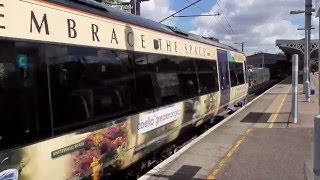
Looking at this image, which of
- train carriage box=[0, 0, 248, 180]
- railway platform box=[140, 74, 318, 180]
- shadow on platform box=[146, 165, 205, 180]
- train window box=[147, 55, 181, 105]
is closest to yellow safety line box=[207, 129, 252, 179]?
railway platform box=[140, 74, 318, 180]

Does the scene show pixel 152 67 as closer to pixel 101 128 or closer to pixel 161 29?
pixel 161 29

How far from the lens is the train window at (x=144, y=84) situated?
7.83 meters

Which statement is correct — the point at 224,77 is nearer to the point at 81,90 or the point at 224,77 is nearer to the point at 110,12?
the point at 110,12

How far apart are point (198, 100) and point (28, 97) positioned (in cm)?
759

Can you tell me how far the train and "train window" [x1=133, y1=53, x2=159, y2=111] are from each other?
0.02m

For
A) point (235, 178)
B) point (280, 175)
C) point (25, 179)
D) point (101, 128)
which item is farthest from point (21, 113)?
point (280, 175)

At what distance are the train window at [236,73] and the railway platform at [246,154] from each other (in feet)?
10.4

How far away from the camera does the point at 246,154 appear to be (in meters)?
9.65

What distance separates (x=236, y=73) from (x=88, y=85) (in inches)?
527

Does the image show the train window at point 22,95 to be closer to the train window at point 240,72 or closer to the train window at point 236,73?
the train window at point 236,73

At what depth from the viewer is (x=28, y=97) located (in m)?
4.75

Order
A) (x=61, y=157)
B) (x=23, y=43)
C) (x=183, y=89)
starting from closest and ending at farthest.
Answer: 1. (x=23, y=43)
2. (x=61, y=157)
3. (x=183, y=89)

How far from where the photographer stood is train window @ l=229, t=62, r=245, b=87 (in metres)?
17.9

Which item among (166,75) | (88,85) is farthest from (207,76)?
(88,85)
